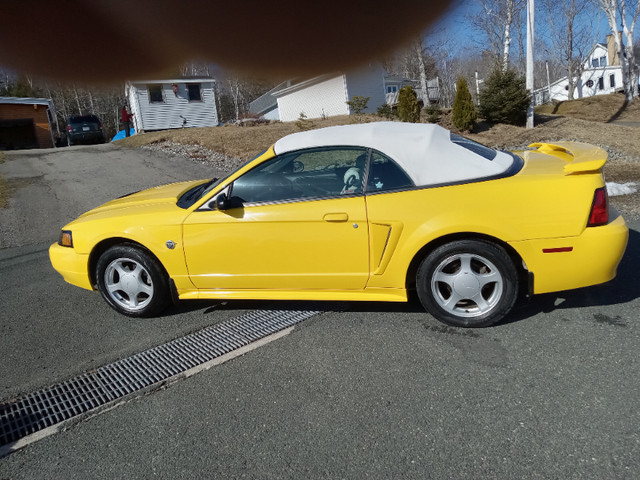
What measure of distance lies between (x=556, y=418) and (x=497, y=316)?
40.9 inches

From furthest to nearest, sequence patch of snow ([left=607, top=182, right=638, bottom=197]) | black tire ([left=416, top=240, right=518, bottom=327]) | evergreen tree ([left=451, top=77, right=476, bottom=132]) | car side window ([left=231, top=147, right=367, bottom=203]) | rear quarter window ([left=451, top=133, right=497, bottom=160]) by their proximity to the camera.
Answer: evergreen tree ([left=451, top=77, right=476, bottom=132])
patch of snow ([left=607, top=182, right=638, bottom=197])
rear quarter window ([left=451, top=133, right=497, bottom=160])
car side window ([left=231, top=147, right=367, bottom=203])
black tire ([left=416, top=240, right=518, bottom=327])

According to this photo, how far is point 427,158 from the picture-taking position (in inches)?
134

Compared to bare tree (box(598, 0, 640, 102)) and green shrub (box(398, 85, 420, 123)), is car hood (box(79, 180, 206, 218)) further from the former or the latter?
bare tree (box(598, 0, 640, 102))

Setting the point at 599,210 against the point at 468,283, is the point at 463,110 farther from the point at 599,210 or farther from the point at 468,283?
the point at 468,283

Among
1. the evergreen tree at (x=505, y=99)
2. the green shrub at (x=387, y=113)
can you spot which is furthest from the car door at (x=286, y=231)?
the green shrub at (x=387, y=113)

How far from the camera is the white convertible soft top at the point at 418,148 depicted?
3.32 m

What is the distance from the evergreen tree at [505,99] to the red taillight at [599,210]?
16352mm

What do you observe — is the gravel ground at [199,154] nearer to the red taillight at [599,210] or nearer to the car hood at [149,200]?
Answer: the car hood at [149,200]

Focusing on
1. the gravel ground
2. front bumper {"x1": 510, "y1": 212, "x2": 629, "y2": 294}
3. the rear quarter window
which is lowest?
front bumper {"x1": 510, "y1": 212, "x2": 629, "y2": 294}

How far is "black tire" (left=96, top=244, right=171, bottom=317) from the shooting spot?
378cm

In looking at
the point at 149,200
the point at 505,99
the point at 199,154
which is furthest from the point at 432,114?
the point at 149,200

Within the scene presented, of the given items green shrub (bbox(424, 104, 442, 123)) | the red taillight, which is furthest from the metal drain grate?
green shrub (bbox(424, 104, 442, 123))

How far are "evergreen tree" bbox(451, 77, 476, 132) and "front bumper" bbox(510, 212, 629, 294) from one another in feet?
49.9

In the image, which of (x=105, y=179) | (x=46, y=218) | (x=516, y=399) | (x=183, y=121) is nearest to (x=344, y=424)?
(x=516, y=399)
